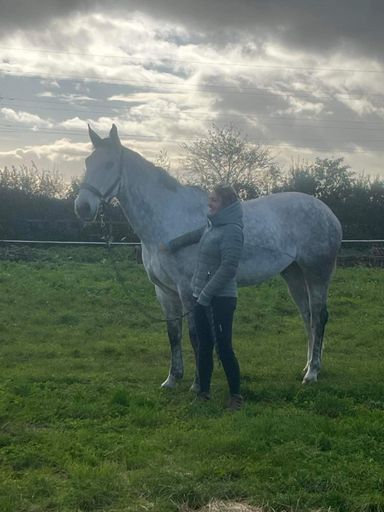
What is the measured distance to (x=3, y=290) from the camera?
14945mm

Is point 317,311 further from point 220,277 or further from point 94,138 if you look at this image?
point 94,138

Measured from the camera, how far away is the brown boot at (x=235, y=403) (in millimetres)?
6750

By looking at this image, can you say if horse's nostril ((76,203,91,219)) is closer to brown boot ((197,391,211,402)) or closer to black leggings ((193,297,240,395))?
black leggings ((193,297,240,395))

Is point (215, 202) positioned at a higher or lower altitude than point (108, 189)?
lower

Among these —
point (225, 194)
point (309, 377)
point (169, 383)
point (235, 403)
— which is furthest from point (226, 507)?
point (309, 377)

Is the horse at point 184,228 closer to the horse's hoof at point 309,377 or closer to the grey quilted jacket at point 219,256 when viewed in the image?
the horse's hoof at point 309,377

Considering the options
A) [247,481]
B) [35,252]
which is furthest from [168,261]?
[35,252]

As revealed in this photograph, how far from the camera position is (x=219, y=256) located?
688 centimetres

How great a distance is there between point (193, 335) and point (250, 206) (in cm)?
180

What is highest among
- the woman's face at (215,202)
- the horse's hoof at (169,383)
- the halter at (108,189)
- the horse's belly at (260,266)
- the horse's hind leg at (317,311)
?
the halter at (108,189)

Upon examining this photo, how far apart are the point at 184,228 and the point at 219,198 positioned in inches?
42.2

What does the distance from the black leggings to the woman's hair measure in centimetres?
98

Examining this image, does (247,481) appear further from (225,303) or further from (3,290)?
(3,290)

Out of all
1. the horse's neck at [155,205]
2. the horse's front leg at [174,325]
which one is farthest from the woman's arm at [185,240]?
the horse's front leg at [174,325]
